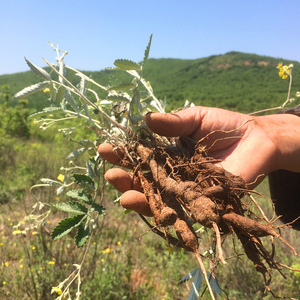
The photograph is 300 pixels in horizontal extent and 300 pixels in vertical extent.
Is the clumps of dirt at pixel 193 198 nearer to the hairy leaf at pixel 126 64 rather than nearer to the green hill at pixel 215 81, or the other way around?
the hairy leaf at pixel 126 64

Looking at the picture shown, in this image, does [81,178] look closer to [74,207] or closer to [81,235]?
[74,207]

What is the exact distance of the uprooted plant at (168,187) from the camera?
1.09 meters

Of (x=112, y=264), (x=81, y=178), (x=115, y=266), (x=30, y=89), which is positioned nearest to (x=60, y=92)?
(x=30, y=89)

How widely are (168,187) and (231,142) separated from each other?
2.03 feet

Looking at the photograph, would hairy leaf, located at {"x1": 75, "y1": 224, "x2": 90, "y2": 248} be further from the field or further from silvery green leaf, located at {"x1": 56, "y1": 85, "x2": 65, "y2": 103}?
silvery green leaf, located at {"x1": 56, "y1": 85, "x2": 65, "y2": 103}

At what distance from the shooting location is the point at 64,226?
1265 mm

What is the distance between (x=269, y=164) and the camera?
4.77ft

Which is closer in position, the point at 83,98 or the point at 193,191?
the point at 193,191

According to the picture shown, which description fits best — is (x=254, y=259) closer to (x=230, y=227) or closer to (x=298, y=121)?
(x=230, y=227)

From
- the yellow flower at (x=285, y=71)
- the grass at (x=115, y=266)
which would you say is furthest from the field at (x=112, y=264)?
the yellow flower at (x=285, y=71)

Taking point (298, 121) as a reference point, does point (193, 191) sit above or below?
below

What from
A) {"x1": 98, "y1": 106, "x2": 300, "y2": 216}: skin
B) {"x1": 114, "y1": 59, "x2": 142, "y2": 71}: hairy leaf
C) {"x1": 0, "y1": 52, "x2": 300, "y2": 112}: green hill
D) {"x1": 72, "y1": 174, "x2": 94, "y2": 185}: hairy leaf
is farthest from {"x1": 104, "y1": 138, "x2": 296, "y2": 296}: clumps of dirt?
{"x1": 0, "y1": 52, "x2": 300, "y2": 112}: green hill

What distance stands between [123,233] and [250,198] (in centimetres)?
293

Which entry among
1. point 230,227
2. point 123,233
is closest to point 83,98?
point 230,227
